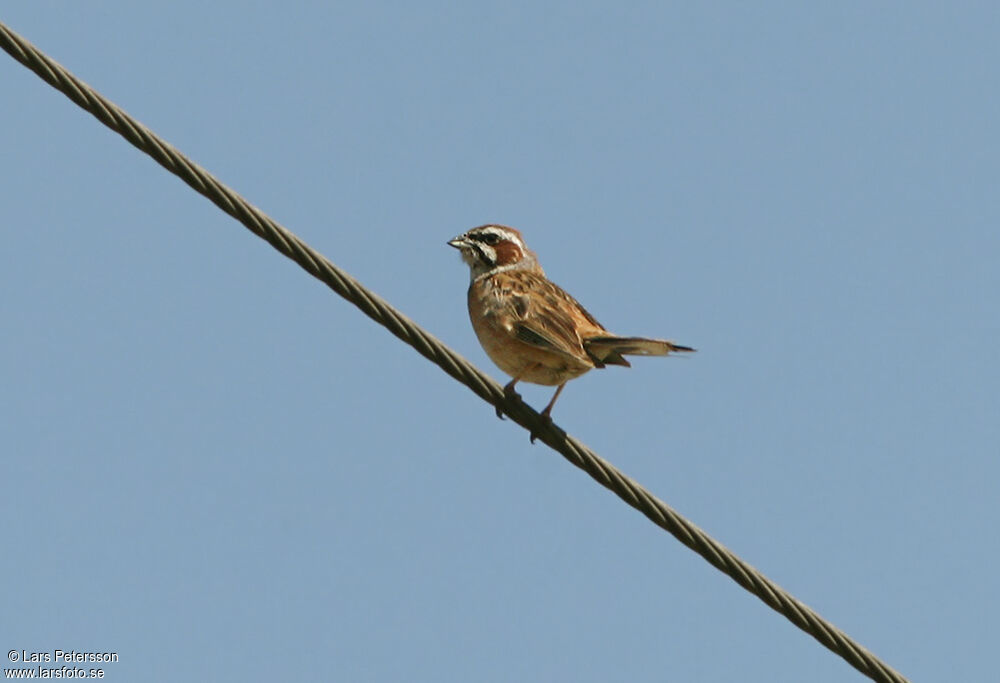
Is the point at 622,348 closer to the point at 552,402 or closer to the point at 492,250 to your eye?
the point at 552,402

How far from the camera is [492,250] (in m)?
10.9

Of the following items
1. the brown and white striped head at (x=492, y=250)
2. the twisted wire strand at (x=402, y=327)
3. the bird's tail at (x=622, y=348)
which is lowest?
the twisted wire strand at (x=402, y=327)

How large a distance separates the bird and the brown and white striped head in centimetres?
33

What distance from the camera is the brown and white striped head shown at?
427 inches

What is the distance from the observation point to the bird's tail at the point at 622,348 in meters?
8.11

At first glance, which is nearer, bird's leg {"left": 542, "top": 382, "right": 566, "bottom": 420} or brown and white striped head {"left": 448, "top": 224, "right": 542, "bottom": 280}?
bird's leg {"left": 542, "top": 382, "right": 566, "bottom": 420}

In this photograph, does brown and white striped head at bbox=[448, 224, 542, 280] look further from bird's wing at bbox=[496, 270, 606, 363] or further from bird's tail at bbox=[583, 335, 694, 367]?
bird's tail at bbox=[583, 335, 694, 367]

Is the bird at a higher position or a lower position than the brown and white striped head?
lower

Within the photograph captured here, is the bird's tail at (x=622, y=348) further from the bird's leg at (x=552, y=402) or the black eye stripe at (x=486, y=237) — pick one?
the black eye stripe at (x=486, y=237)

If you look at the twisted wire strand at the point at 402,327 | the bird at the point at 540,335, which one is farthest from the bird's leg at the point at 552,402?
the twisted wire strand at the point at 402,327

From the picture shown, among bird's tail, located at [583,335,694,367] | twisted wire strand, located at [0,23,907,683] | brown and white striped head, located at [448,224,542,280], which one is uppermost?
brown and white striped head, located at [448,224,542,280]

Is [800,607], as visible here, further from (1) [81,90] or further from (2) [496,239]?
(2) [496,239]

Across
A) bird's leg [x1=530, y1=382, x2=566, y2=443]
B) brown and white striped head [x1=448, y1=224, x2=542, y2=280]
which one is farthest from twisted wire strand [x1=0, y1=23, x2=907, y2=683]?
brown and white striped head [x1=448, y1=224, x2=542, y2=280]

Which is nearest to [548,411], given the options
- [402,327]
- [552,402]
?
[552,402]
